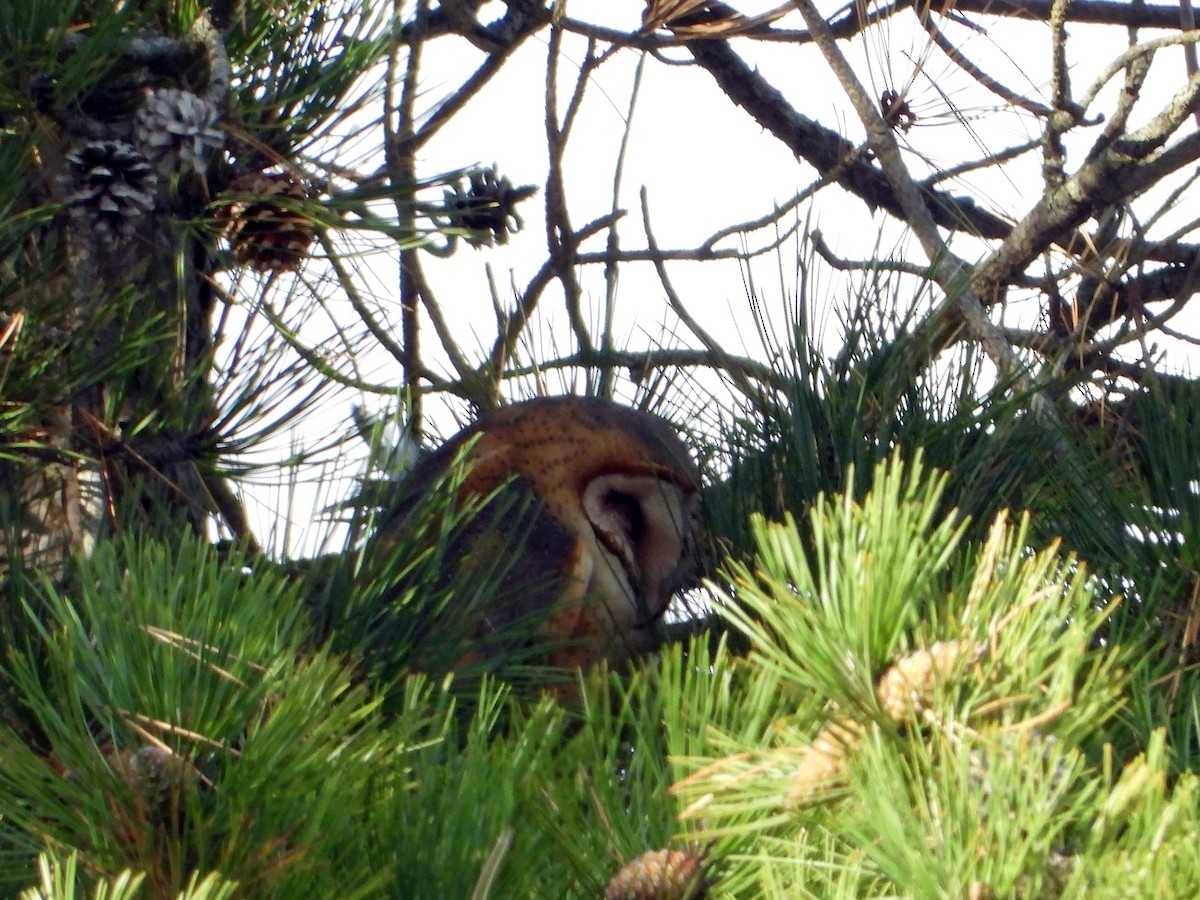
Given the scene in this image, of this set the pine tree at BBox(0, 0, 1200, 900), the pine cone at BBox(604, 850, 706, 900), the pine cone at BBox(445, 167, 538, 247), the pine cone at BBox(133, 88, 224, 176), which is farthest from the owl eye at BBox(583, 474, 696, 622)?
the pine cone at BBox(604, 850, 706, 900)

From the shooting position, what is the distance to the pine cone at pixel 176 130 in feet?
4.28

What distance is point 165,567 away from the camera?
0.80 meters

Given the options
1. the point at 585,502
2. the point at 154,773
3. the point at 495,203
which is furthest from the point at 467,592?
the point at 495,203

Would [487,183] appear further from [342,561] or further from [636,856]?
[636,856]

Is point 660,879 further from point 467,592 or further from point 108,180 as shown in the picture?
point 108,180

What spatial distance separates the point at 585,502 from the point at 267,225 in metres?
0.44

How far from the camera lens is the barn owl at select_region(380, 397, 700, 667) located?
139 cm

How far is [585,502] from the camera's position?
4.89 ft

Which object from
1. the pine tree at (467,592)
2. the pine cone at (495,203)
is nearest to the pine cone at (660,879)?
the pine tree at (467,592)

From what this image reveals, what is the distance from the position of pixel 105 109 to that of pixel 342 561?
0.61 m

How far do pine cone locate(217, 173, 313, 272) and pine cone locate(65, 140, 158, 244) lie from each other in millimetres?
101

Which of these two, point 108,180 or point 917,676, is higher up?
point 108,180

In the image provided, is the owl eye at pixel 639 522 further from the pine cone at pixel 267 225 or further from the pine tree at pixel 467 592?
the pine cone at pixel 267 225

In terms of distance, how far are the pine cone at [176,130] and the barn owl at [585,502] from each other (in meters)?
0.37
